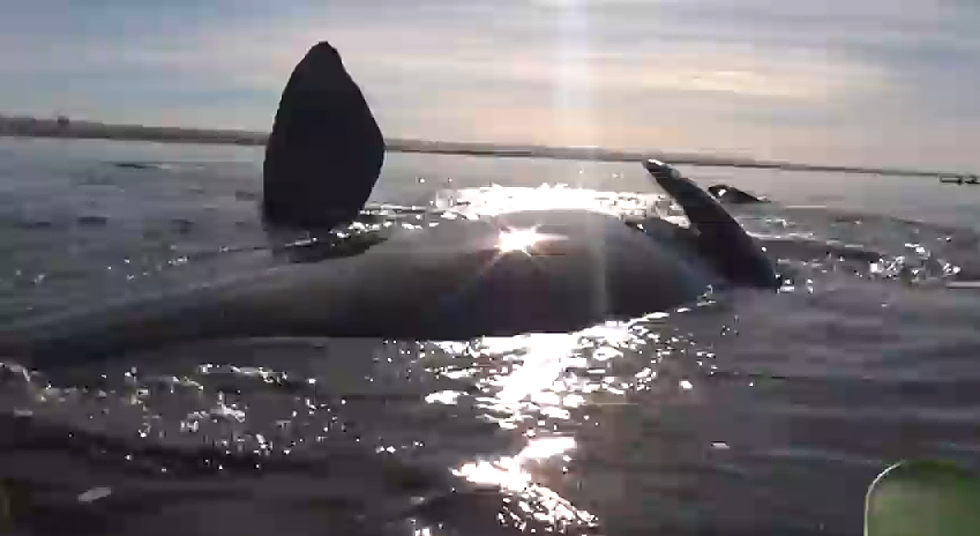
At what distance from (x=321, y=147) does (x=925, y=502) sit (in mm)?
6445

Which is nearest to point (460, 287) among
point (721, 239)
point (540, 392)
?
point (540, 392)

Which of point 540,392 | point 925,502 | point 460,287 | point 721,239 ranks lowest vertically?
point 540,392

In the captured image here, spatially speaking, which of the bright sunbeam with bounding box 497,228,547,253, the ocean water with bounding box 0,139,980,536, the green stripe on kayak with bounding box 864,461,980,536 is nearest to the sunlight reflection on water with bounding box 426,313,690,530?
the ocean water with bounding box 0,139,980,536

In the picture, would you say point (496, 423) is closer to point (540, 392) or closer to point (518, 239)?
point (540, 392)

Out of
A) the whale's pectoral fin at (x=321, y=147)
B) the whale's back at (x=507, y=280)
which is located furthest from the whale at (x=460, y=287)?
the whale's pectoral fin at (x=321, y=147)

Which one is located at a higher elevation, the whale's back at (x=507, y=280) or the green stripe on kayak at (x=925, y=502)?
the green stripe on kayak at (x=925, y=502)

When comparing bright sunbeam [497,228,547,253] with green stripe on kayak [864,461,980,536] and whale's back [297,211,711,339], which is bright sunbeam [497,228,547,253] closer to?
whale's back [297,211,711,339]

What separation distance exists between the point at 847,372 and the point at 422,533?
253 centimetres

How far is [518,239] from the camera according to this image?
4996mm

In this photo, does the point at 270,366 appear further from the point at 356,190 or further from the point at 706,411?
the point at 356,190

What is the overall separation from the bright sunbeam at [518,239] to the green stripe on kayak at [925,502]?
4136 mm

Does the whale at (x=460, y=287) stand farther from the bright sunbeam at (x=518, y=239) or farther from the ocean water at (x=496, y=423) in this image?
the ocean water at (x=496, y=423)

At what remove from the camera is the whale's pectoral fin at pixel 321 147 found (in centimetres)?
668

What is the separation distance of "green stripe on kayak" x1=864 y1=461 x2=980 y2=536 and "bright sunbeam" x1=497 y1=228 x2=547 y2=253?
163 inches
